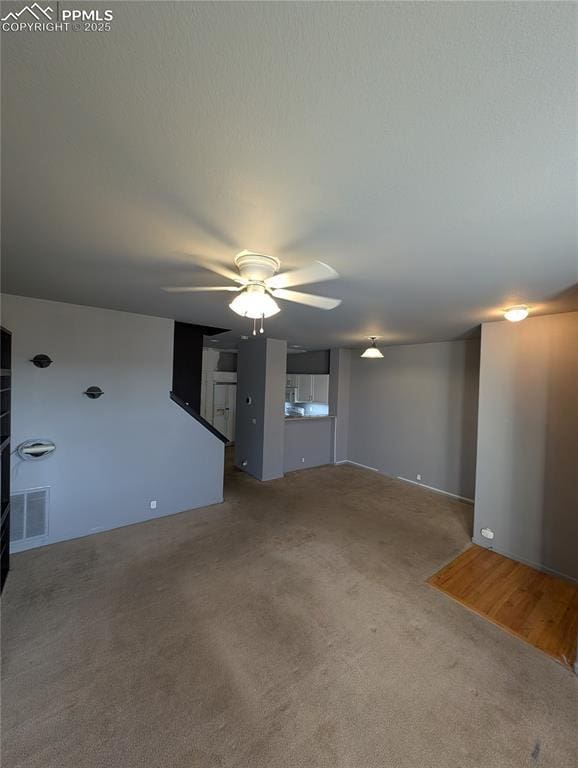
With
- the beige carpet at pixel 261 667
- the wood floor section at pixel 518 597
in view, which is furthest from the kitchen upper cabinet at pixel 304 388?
the wood floor section at pixel 518 597

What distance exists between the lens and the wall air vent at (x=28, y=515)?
9.39 ft

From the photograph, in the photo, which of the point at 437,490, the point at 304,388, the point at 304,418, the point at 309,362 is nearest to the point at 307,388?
the point at 304,388

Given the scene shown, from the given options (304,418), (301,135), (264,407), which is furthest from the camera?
(304,418)

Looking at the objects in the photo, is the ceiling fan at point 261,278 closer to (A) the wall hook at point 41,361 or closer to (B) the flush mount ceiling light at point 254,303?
(B) the flush mount ceiling light at point 254,303

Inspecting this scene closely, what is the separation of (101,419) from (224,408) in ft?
13.8

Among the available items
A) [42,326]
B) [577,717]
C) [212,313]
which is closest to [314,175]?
[212,313]

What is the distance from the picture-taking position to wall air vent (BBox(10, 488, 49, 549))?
2863mm

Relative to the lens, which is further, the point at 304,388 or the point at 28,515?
the point at 304,388

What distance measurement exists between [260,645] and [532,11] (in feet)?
9.64

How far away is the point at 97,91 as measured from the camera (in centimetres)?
77

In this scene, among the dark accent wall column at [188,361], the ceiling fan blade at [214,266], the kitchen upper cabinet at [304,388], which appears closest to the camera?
the ceiling fan blade at [214,266]

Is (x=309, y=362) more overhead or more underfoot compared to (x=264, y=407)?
more overhead

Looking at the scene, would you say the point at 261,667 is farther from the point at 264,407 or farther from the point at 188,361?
the point at 264,407

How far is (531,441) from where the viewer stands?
306 cm
